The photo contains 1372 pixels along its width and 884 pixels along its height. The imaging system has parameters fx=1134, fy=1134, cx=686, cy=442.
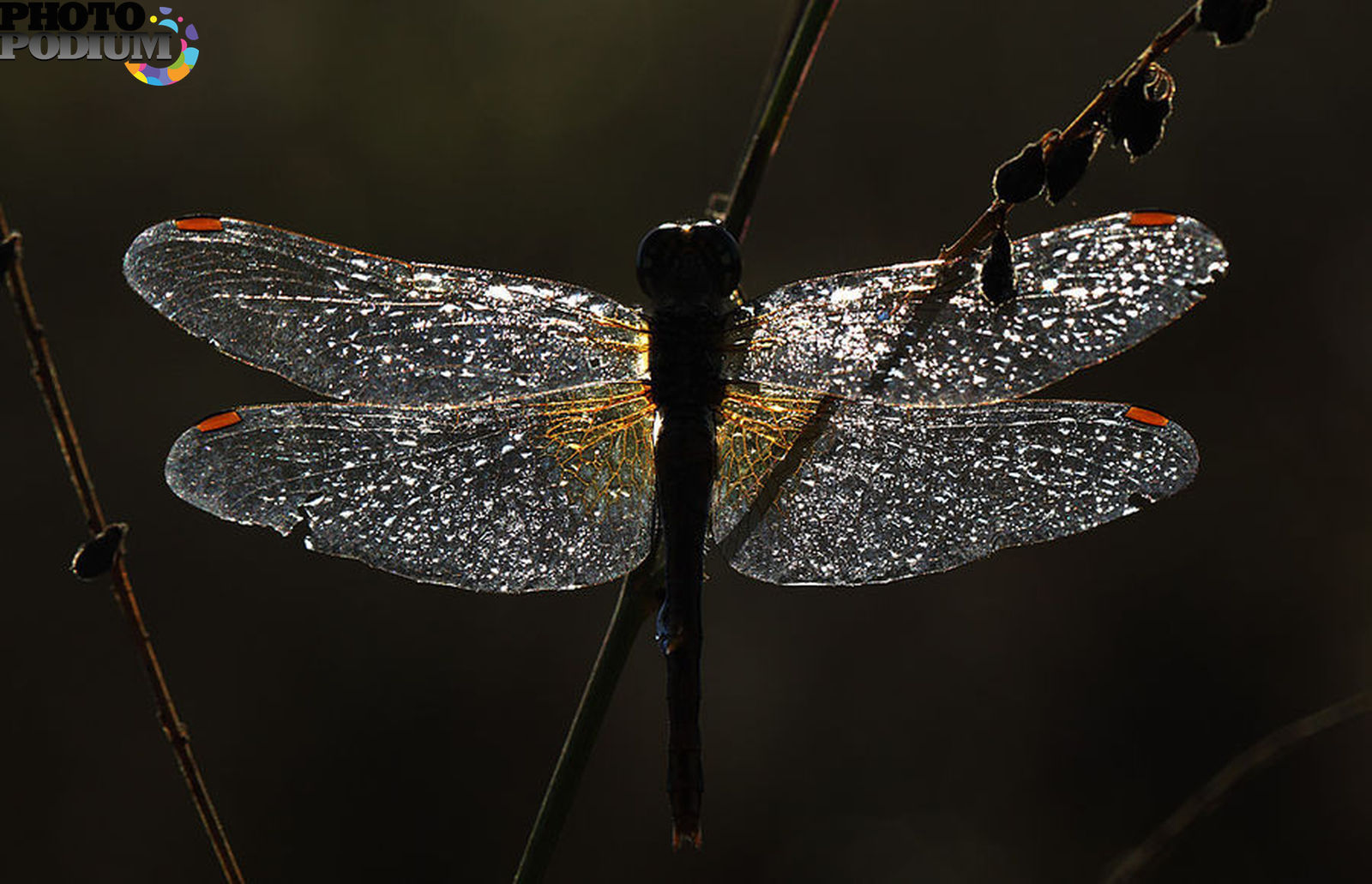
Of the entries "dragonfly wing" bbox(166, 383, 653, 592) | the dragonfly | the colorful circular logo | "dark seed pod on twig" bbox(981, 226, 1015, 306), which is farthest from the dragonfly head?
the colorful circular logo

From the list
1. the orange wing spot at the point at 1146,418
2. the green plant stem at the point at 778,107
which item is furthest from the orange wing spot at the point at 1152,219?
the green plant stem at the point at 778,107

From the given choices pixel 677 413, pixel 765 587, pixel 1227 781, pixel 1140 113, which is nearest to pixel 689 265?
pixel 677 413

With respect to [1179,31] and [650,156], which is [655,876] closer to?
[650,156]

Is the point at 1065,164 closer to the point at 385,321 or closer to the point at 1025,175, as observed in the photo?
the point at 1025,175

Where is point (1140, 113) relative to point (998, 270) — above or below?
above

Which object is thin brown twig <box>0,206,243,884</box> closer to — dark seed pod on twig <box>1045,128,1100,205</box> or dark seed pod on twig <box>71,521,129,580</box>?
dark seed pod on twig <box>71,521,129,580</box>

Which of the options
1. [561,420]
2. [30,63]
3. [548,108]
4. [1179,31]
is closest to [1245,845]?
[561,420]

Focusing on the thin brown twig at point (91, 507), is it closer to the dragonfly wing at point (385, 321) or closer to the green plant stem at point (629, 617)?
the green plant stem at point (629, 617)
